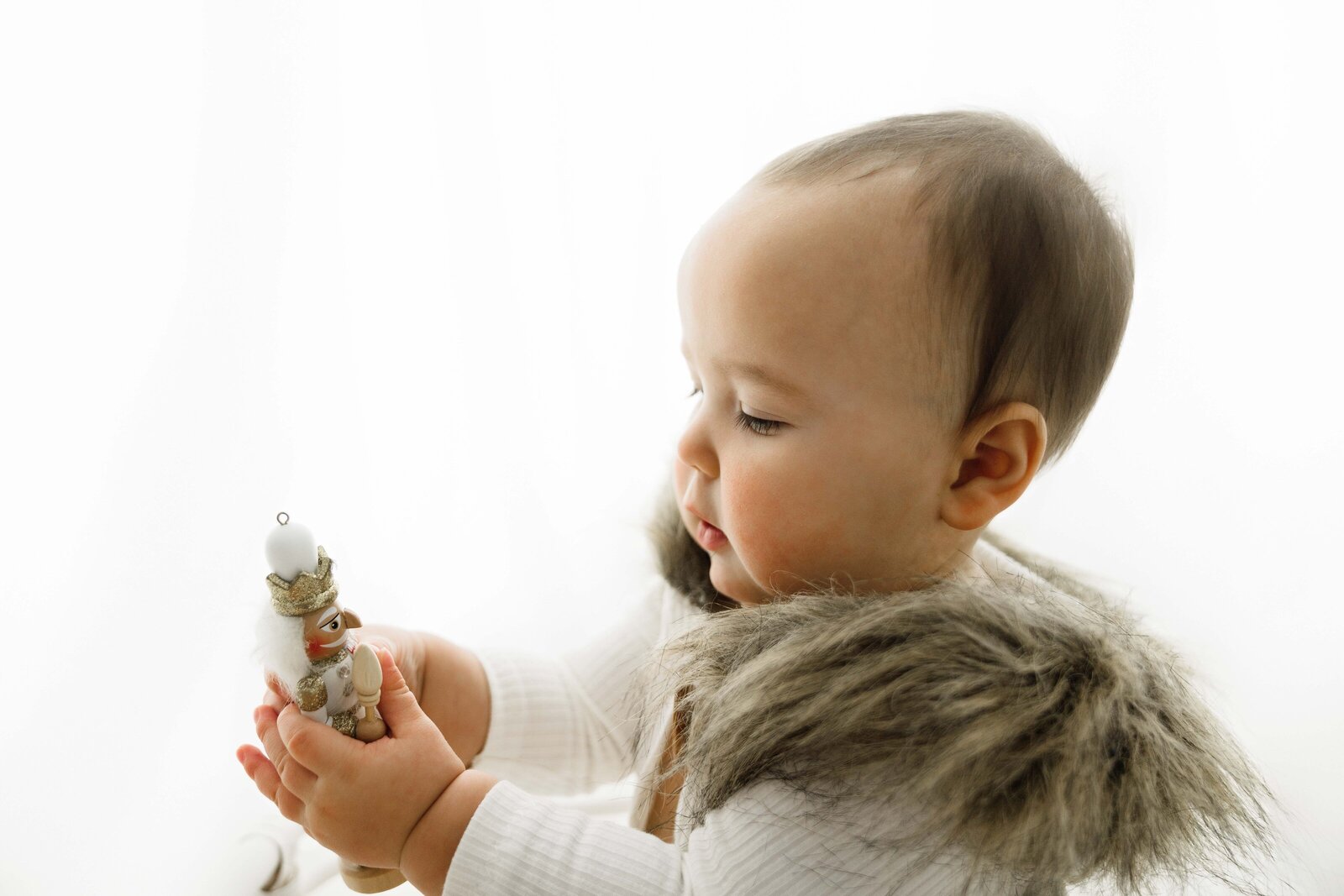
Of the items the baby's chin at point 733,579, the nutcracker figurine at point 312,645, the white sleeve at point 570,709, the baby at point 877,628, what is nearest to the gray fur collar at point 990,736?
the baby at point 877,628

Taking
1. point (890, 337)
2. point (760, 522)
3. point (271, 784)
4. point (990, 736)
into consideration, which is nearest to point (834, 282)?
point (890, 337)

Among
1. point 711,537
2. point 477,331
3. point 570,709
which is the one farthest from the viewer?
point 477,331

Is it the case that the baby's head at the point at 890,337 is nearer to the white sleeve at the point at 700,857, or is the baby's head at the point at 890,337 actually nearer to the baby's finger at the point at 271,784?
the white sleeve at the point at 700,857

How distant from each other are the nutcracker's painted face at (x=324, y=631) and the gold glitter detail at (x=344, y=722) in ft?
0.16

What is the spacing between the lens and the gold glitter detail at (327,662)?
78 cm

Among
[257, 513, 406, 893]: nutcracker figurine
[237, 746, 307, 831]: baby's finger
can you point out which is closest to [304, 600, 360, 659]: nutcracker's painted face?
[257, 513, 406, 893]: nutcracker figurine

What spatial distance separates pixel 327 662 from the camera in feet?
2.56

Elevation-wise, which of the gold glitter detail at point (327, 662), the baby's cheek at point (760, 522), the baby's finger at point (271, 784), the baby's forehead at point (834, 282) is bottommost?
the baby's finger at point (271, 784)

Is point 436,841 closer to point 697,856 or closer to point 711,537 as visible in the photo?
point 697,856

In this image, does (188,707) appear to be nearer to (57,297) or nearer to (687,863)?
(57,297)

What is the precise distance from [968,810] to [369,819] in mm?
416

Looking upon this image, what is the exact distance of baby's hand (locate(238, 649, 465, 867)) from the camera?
2.60 feet

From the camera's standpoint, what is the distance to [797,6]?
1.31 meters

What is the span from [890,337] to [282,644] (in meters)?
0.48
